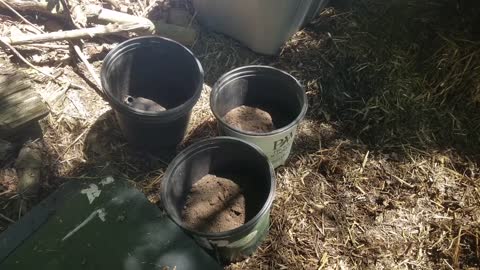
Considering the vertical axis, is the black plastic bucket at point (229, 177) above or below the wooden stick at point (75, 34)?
below

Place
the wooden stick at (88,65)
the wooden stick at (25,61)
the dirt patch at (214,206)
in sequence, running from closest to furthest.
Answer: the dirt patch at (214,206) → the wooden stick at (25,61) → the wooden stick at (88,65)

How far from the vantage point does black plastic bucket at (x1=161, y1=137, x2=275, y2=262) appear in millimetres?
1939

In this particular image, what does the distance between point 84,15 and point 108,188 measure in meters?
1.63

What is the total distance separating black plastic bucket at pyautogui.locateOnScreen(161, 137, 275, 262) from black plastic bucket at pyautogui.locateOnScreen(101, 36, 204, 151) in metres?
0.29

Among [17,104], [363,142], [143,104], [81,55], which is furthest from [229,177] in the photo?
[81,55]

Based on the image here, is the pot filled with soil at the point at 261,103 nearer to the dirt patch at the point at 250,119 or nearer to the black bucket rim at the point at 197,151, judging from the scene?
the dirt patch at the point at 250,119

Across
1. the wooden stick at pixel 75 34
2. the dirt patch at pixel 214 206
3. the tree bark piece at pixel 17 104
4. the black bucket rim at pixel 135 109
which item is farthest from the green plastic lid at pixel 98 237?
the wooden stick at pixel 75 34

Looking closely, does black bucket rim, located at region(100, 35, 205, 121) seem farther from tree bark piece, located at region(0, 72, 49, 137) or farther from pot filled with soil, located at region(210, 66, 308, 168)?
tree bark piece, located at region(0, 72, 49, 137)

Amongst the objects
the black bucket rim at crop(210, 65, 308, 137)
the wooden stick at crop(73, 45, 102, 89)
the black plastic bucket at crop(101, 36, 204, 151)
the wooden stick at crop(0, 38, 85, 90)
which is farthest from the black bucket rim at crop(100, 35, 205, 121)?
the wooden stick at crop(0, 38, 85, 90)

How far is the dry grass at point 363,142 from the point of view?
2.34 metres

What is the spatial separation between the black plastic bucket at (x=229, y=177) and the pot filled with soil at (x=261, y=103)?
0.42ft

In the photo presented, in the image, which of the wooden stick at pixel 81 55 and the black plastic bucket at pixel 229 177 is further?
the wooden stick at pixel 81 55

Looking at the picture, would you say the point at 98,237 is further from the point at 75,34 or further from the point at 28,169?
the point at 75,34

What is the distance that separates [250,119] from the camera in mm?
2617
